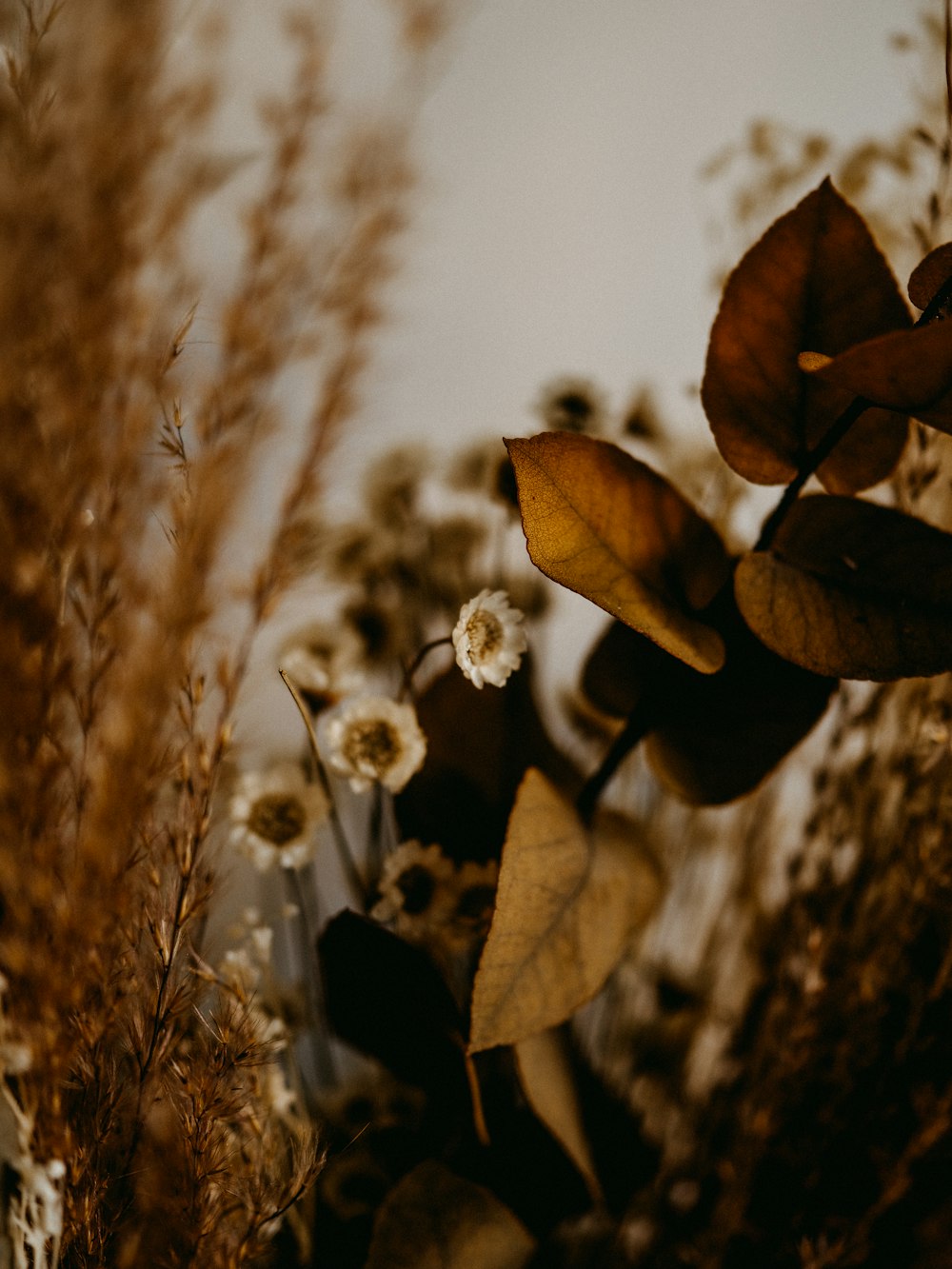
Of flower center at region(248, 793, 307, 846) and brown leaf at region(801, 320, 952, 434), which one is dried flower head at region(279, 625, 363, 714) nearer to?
flower center at region(248, 793, 307, 846)

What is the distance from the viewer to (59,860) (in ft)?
0.79

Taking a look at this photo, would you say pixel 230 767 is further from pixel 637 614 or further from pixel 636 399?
pixel 636 399

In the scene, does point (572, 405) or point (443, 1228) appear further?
point (572, 405)

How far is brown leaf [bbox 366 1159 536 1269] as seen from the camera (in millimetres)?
343

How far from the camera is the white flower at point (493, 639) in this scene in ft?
1.03

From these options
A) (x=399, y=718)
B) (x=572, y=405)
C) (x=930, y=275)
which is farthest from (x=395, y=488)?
(x=930, y=275)

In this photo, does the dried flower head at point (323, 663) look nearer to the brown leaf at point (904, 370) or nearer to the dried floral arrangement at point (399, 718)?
the dried floral arrangement at point (399, 718)

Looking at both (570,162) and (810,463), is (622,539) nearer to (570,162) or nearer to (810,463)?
(810,463)

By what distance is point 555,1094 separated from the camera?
14.8 inches

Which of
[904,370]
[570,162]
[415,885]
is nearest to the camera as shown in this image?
[904,370]

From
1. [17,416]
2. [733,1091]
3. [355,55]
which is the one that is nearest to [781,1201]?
[733,1091]

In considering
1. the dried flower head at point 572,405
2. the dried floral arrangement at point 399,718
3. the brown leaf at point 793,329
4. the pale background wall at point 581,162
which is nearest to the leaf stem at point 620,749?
the dried floral arrangement at point 399,718

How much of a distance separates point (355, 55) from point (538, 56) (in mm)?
141

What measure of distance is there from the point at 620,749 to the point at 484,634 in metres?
0.09
